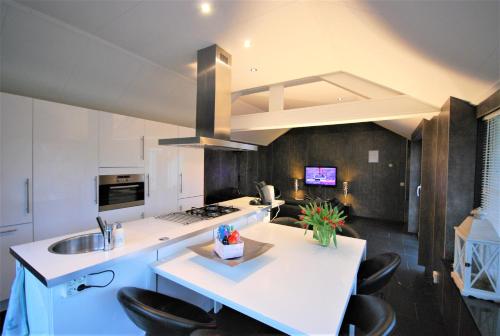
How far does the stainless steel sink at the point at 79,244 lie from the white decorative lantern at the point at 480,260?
2.53m

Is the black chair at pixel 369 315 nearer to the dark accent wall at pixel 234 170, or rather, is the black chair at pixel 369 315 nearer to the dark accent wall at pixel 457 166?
the dark accent wall at pixel 457 166

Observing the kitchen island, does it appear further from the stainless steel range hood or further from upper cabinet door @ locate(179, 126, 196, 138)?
upper cabinet door @ locate(179, 126, 196, 138)

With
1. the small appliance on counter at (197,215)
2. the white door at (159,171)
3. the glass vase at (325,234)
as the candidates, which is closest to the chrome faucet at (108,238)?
the small appliance on counter at (197,215)

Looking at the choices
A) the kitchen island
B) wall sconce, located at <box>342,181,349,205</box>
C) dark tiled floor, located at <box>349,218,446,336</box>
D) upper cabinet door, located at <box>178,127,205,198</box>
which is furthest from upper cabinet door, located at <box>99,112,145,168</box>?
wall sconce, located at <box>342,181,349,205</box>

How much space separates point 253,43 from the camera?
2.05m

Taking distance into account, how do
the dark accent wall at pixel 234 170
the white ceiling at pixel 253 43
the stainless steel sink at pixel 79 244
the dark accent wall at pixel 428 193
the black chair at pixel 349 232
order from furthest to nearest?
the dark accent wall at pixel 234 170
the dark accent wall at pixel 428 193
the black chair at pixel 349 232
the stainless steel sink at pixel 79 244
the white ceiling at pixel 253 43

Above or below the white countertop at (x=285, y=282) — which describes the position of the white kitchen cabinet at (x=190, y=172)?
above

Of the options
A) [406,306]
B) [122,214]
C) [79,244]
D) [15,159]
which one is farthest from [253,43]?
[406,306]

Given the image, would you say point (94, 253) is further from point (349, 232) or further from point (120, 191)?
point (349, 232)

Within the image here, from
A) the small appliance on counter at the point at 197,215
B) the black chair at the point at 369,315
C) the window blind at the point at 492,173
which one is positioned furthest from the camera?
the small appliance on counter at the point at 197,215


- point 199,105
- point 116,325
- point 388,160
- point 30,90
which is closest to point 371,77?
point 199,105

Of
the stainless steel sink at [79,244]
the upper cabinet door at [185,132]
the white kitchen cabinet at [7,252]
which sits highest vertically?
the upper cabinet door at [185,132]

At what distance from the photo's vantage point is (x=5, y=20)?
1748 mm

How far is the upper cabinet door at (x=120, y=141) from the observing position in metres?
Result: 2.63
